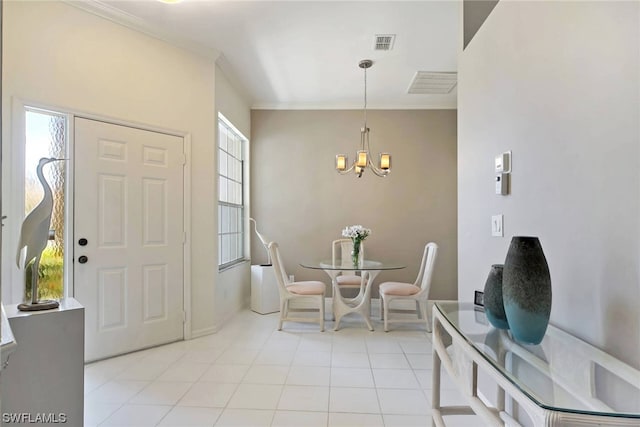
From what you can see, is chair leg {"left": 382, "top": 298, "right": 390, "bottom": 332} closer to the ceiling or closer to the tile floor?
the tile floor

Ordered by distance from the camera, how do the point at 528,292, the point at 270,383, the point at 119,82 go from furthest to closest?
1. the point at 119,82
2. the point at 270,383
3. the point at 528,292

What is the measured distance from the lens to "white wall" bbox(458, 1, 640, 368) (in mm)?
1191

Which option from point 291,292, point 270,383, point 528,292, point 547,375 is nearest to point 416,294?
point 291,292

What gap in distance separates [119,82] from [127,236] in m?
1.33

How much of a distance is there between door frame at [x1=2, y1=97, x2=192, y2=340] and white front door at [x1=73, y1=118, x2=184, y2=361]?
37 mm

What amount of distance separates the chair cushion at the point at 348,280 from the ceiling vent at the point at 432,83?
2487 millimetres

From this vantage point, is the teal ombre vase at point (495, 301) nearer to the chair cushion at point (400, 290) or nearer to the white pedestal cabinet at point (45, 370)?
the white pedestal cabinet at point (45, 370)

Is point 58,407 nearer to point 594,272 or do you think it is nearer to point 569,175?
point 594,272

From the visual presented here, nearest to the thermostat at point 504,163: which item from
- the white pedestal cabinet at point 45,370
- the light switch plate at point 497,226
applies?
the light switch plate at point 497,226

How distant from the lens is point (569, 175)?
4.79 feet

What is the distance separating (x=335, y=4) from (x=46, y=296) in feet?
10.5

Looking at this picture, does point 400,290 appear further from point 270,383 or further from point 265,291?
point 270,383

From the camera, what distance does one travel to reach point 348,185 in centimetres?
512

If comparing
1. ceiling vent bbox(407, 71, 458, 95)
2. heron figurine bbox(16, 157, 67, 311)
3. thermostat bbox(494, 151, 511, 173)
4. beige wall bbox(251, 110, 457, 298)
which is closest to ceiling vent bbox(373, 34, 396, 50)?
ceiling vent bbox(407, 71, 458, 95)
